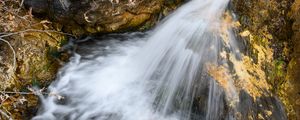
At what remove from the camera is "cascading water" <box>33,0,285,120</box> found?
4.56 meters

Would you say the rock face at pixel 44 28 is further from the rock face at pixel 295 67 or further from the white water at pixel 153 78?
the rock face at pixel 295 67

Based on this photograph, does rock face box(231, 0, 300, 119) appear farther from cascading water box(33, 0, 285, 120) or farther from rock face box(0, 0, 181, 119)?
rock face box(0, 0, 181, 119)

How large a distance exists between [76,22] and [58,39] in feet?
1.27

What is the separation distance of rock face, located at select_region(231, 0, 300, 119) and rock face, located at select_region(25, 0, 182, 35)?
1.46m

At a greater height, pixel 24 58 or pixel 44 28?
pixel 44 28

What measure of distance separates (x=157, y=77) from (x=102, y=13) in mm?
1352

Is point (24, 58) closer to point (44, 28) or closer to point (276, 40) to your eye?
point (44, 28)

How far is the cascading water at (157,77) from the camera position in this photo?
4559mm

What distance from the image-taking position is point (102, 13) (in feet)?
18.3

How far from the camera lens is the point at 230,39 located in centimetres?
484

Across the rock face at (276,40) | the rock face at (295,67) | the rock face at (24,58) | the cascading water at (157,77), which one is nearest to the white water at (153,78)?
the cascading water at (157,77)

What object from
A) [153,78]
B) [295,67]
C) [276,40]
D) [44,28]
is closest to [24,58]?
[44,28]

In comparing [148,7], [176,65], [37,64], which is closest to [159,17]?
[148,7]

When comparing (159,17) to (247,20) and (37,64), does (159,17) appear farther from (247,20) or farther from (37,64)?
(37,64)
